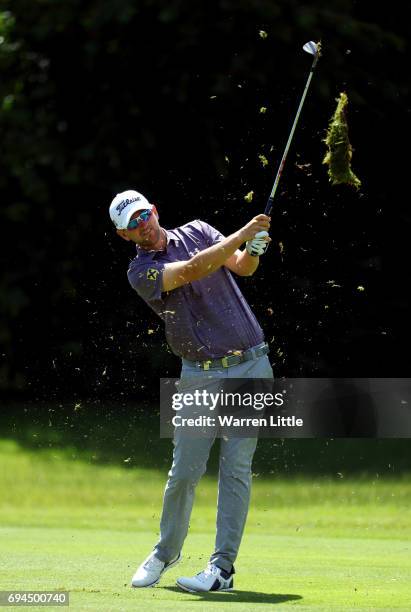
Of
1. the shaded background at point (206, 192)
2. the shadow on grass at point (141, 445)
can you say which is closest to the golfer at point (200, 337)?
the shadow on grass at point (141, 445)

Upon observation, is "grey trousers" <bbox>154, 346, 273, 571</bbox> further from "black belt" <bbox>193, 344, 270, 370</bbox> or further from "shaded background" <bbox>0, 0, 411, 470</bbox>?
"shaded background" <bbox>0, 0, 411, 470</bbox>

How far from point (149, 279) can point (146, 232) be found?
Result: 149 mm

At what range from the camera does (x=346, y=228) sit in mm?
10656

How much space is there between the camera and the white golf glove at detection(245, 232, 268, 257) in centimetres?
470

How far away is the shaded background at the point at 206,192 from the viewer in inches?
408

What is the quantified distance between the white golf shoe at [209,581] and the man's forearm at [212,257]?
36.5 inches

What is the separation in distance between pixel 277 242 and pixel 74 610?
692cm

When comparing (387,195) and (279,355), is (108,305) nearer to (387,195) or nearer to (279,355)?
(279,355)

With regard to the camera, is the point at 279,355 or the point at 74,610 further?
the point at 279,355

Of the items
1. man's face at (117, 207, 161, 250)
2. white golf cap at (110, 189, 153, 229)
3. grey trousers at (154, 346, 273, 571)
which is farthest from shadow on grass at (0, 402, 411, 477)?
white golf cap at (110, 189, 153, 229)

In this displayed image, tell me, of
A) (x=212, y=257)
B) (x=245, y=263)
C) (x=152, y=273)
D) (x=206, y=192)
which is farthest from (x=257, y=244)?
(x=206, y=192)

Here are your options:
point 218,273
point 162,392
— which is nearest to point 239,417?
point 218,273

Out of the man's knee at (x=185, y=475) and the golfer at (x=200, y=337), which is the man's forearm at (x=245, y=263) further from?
the man's knee at (x=185, y=475)

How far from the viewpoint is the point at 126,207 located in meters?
4.62
